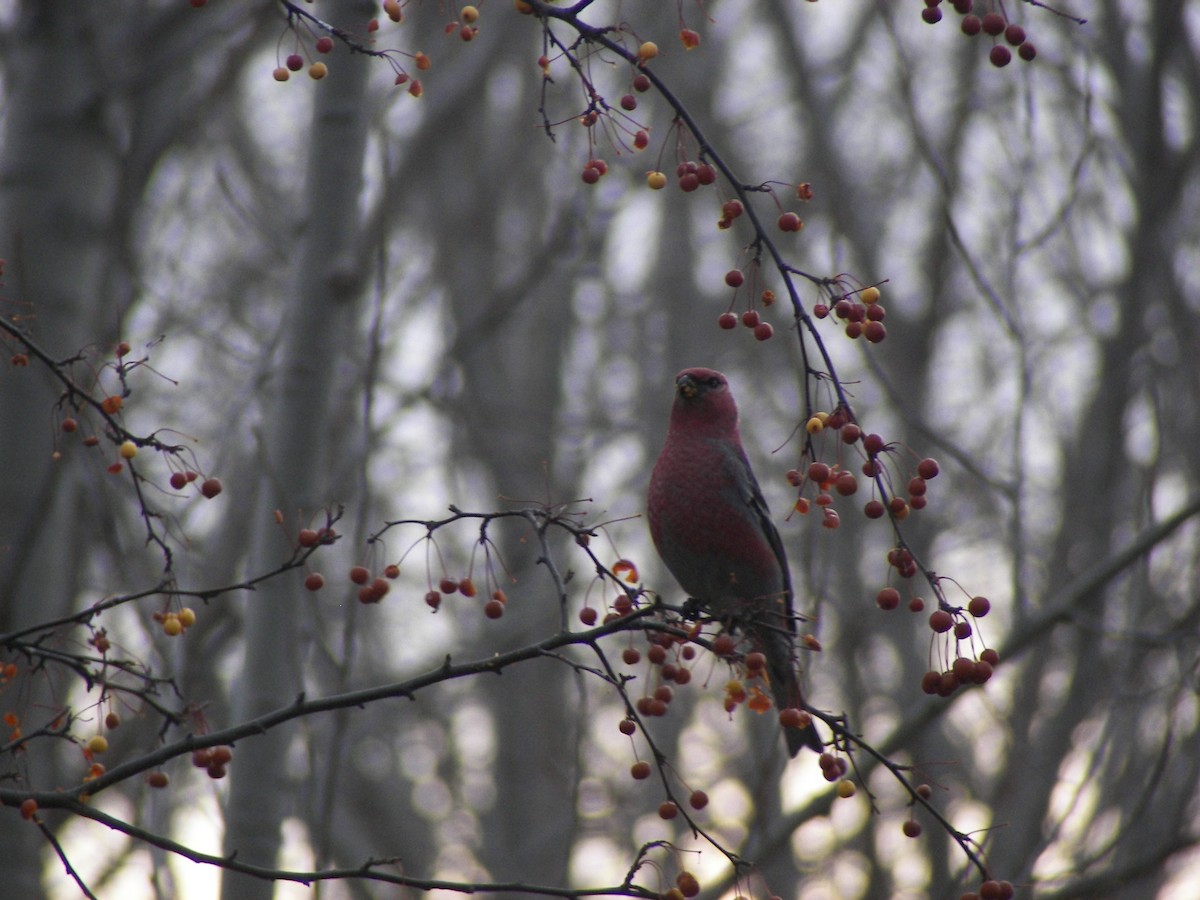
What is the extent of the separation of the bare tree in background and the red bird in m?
0.17

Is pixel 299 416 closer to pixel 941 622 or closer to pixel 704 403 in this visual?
pixel 704 403

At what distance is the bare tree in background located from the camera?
8.41 ft

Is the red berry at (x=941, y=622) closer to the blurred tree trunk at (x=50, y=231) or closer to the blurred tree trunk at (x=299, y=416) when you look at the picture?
the blurred tree trunk at (x=299, y=416)

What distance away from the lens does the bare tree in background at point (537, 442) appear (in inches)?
101

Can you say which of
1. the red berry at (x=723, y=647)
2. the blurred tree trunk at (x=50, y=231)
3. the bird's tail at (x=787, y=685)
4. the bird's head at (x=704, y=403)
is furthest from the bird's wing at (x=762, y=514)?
the blurred tree trunk at (x=50, y=231)

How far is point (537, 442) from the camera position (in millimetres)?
8516

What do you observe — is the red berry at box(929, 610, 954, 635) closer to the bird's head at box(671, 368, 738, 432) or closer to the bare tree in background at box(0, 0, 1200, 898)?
the bare tree in background at box(0, 0, 1200, 898)

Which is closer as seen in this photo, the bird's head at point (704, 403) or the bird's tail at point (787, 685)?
the bird's tail at point (787, 685)

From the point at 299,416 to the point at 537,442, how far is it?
5.04m

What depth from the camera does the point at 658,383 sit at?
8.08 metres

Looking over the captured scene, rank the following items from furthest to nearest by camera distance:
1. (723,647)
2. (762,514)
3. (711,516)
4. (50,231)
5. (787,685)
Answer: (762,514) → (711,516) → (50,231) → (787,685) → (723,647)

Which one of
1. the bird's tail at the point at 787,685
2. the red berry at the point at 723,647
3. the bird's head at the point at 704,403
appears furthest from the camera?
the bird's head at the point at 704,403

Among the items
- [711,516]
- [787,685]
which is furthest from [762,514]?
[787,685]

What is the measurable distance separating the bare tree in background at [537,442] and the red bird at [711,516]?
0.56 feet
